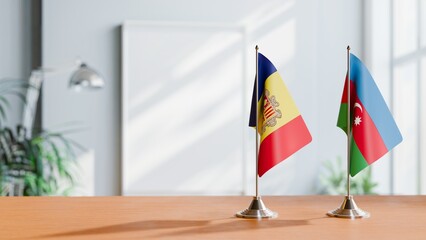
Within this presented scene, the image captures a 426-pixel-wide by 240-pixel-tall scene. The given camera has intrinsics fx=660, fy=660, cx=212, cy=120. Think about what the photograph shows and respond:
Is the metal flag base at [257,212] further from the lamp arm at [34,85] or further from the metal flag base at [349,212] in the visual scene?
the lamp arm at [34,85]

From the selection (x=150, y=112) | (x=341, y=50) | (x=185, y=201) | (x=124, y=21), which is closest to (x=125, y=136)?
(x=150, y=112)

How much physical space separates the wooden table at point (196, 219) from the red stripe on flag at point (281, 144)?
127mm

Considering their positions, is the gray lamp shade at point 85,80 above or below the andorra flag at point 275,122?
above

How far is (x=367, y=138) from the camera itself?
5.11ft

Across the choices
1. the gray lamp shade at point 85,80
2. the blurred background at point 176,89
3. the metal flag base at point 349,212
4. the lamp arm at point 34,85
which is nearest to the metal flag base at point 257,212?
the metal flag base at point 349,212

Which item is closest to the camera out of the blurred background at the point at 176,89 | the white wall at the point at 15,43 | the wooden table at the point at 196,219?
the wooden table at the point at 196,219

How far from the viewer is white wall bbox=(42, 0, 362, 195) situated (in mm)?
5695

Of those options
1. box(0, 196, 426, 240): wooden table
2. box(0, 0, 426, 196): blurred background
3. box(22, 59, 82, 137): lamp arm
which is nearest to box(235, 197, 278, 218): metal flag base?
box(0, 196, 426, 240): wooden table

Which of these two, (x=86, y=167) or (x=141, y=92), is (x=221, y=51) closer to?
(x=141, y=92)

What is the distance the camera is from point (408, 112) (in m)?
5.74

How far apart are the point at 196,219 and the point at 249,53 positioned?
4.44m

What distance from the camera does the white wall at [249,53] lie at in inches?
224

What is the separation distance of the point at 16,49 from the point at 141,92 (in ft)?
3.57

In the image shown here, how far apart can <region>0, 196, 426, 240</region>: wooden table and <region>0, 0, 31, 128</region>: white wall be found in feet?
12.6
